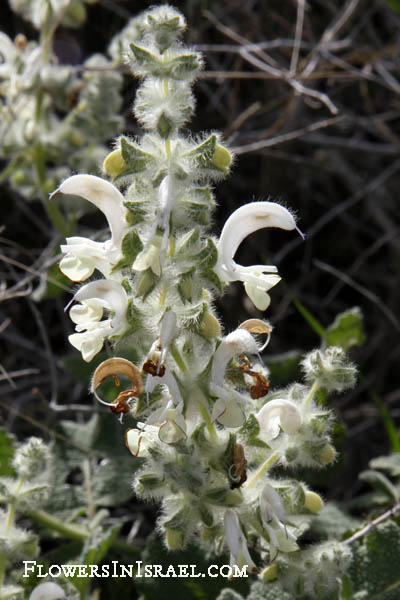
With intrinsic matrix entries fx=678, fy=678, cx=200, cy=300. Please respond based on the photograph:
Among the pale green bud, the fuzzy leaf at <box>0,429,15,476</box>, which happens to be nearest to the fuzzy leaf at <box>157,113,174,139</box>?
the pale green bud

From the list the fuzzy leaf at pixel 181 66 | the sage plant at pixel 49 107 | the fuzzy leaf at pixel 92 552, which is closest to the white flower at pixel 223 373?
the fuzzy leaf at pixel 181 66

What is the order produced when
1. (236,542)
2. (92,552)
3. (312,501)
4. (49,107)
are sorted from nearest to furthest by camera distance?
1. (236,542)
2. (312,501)
3. (92,552)
4. (49,107)

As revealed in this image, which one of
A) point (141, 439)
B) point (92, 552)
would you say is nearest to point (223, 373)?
point (141, 439)

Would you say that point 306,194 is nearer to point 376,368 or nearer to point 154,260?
point 376,368

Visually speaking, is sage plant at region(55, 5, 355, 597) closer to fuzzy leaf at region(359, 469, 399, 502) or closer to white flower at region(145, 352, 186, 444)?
white flower at region(145, 352, 186, 444)

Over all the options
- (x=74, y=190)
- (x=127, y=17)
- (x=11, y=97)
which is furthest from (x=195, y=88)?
(x=74, y=190)

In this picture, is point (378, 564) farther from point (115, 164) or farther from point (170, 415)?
point (115, 164)

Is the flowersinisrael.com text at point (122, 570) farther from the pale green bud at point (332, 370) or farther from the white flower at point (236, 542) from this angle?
the pale green bud at point (332, 370)
